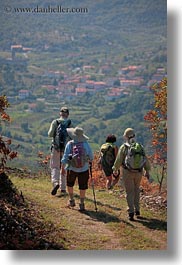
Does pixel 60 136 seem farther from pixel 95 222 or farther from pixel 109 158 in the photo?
pixel 95 222

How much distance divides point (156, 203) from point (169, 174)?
16.9 inches

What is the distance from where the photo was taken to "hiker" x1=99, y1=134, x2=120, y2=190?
1482 cm

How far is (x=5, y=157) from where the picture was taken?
1477 centimetres

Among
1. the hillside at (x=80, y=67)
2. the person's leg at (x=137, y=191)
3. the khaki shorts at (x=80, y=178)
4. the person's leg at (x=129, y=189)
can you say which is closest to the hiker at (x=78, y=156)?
the khaki shorts at (x=80, y=178)

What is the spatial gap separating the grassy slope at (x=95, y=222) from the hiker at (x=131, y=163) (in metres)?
0.19

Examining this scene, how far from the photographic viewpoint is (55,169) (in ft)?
49.4

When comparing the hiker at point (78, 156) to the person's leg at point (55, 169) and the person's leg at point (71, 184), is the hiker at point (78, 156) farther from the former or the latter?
the person's leg at point (55, 169)

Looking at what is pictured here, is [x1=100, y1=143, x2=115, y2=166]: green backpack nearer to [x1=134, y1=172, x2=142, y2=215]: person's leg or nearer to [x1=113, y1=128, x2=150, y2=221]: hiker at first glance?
[x1=113, y1=128, x2=150, y2=221]: hiker

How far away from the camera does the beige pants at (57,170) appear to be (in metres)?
15.0

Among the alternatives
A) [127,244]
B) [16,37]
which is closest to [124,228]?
[127,244]

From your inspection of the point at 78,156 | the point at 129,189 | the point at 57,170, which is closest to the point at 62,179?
the point at 57,170

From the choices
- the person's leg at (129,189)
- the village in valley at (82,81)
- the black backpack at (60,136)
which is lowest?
the person's leg at (129,189)

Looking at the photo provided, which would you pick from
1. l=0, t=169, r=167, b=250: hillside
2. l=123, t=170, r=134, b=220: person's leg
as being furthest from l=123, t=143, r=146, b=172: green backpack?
l=0, t=169, r=167, b=250: hillside

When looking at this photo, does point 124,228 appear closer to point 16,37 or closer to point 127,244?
point 127,244
